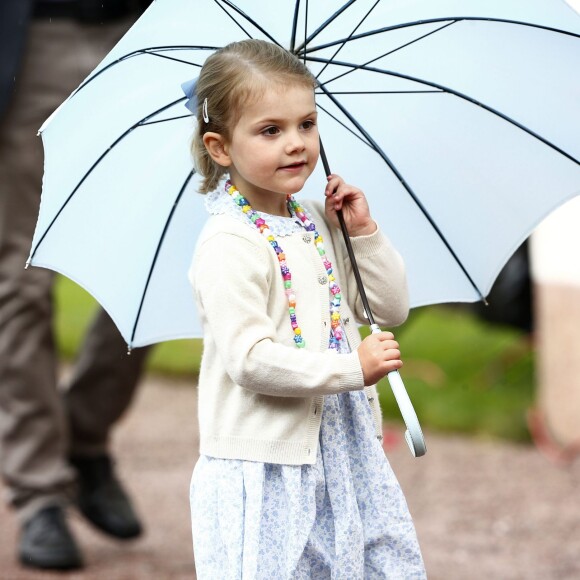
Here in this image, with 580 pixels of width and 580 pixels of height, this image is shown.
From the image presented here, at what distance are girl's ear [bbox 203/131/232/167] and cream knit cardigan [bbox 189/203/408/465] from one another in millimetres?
108

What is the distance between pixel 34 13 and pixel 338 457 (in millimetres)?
2189

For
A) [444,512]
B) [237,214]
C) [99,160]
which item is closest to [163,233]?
[99,160]

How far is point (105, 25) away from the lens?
422 centimetres

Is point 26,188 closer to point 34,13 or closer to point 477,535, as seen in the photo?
point 34,13

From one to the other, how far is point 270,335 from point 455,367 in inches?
168

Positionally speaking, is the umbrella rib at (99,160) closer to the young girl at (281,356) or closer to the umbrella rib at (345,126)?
the young girl at (281,356)

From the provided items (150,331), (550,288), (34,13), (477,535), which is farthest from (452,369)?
(150,331)

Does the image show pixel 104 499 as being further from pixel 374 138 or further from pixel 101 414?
pixel 374 138

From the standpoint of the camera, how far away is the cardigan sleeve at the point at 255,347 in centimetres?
242

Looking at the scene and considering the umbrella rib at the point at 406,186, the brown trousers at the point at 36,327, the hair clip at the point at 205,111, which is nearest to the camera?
the hair clip at the point at 205,111

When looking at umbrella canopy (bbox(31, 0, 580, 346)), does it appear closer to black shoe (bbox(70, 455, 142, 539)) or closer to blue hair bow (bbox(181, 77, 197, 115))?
blue hair bow (bbox(181, 77, 197, 115))

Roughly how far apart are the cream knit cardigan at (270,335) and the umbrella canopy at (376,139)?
203 mm

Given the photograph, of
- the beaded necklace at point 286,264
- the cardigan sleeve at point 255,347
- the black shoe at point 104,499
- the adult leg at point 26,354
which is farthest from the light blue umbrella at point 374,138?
the black shoe at point 104,499

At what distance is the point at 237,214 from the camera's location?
8.41 ft
